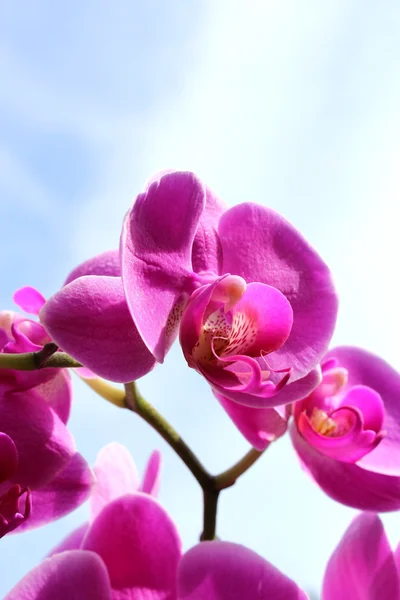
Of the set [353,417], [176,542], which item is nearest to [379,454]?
[353,417]

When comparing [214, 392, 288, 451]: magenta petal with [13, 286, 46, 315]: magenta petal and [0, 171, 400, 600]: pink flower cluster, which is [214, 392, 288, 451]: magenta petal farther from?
[13, 286, 46, 315]: magenta petal

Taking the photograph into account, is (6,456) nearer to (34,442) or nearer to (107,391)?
(34,442)

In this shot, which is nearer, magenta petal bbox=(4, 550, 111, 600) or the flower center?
magenta petal bbox=(4, 550, 111, 600)

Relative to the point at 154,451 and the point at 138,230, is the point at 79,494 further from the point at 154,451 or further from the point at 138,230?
the point at 138,230

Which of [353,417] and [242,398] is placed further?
[353,417]

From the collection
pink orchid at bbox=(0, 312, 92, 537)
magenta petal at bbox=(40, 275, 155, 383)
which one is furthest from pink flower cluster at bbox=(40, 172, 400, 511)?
pink orchid at bbox=(0, 312, 92, 537)
